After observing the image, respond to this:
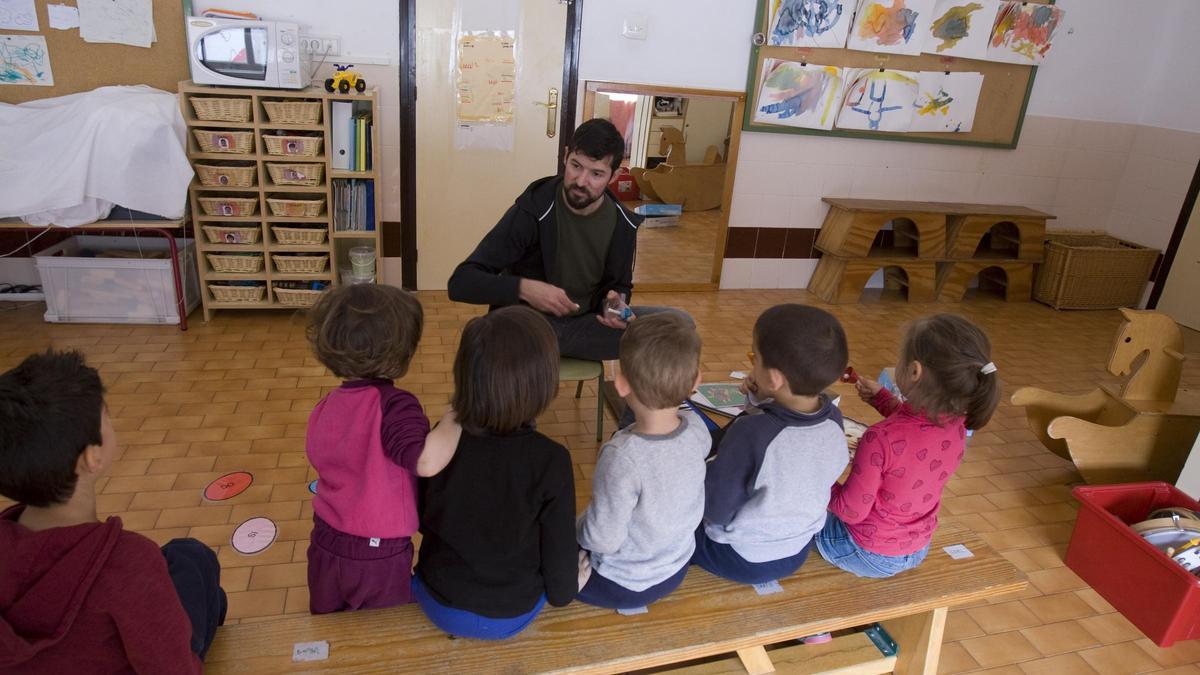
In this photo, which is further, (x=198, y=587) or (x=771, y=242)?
(x=771, y=242)

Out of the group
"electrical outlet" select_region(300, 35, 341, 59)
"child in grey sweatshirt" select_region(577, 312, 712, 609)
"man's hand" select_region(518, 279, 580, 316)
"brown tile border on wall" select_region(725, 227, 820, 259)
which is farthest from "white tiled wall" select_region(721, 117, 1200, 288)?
"child in grey sweatshirt" select_region(577, 312, 712, 609)

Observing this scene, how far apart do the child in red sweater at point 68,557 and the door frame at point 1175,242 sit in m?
6.31

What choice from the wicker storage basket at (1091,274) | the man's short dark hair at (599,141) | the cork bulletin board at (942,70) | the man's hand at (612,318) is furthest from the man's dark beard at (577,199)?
the wicker storage basket at (1091,274)

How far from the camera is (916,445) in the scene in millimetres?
1700

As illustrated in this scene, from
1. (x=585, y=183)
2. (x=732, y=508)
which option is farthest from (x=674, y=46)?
(x=732, y=508)

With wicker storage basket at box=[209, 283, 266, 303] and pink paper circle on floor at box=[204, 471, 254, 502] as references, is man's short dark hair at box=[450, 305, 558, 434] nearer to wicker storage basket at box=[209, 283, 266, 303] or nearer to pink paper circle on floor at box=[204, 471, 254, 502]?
pink paper circle on floor at box=[204, 471, 254, 502]


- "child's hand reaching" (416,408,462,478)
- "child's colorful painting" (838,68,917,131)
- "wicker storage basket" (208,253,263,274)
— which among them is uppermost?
"child's colorful painting" (838,68,917,131)

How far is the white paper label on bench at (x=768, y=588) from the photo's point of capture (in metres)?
A: 1.70

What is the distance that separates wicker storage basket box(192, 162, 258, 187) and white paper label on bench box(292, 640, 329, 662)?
9.66 ft

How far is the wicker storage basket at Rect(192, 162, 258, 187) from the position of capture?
12.1 ft

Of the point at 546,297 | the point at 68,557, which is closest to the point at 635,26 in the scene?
the point at 546,297

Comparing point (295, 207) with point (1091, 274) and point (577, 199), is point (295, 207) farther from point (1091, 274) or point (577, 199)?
point (1091, 274)

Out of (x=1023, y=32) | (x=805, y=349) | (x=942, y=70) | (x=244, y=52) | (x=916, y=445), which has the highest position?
(x=1023, y=32)

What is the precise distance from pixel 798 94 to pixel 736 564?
3890mm
